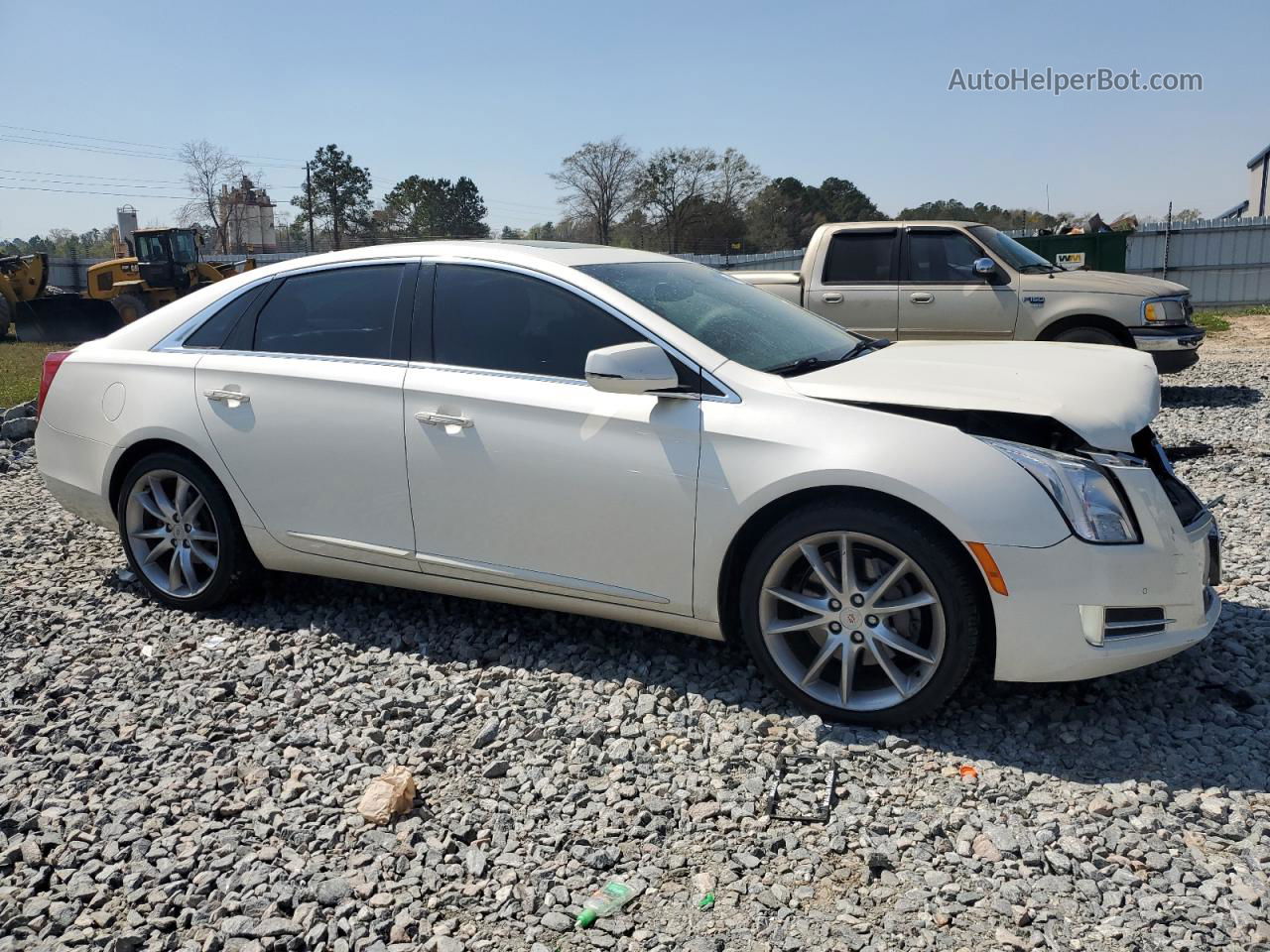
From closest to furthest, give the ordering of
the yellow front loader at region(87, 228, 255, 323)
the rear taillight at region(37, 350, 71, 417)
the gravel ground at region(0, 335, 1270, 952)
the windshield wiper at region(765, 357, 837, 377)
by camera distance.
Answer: the gravel ground at region(0, 335, 1270, 952)
the windshield wiper at region(765, 357, 837, 377)
the rear taillight at region(37, 350, 71, 417)
the yellow front loader at region(87, 228, 255, 323)

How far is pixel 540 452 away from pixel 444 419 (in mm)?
457

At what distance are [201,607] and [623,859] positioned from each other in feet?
9.16

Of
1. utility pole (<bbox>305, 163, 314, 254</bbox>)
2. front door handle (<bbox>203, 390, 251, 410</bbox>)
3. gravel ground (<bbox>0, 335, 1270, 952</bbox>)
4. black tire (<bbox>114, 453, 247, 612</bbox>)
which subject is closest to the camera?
gravel ground (<bbox>0, 335, 1270, 952</bbox>)

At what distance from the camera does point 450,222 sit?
73250 millimetres

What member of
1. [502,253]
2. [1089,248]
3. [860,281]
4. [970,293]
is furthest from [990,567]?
[1089,248]

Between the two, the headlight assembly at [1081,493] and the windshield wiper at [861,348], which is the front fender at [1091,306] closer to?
the windshield wiper at [861,348]

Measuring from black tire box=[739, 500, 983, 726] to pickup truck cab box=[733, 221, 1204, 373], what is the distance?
7.47 metres

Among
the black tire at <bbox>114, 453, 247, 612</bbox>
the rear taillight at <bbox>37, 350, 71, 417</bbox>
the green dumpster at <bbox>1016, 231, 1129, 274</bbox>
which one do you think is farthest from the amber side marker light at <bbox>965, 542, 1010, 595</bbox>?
the green dumpster at <bbox>1016, 231, 1129, 274</bbox>

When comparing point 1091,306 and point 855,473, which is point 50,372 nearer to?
point 855,473

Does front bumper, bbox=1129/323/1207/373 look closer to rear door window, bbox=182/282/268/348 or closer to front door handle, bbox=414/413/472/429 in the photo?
front door handle, bbox=414/413/472/429

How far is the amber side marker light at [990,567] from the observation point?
317 cm

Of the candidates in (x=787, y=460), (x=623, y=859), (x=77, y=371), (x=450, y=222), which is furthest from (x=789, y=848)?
(x=450, y=222)

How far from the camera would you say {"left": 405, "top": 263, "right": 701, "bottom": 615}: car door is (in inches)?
143

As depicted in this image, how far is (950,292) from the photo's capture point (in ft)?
34.6
